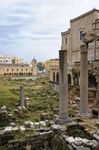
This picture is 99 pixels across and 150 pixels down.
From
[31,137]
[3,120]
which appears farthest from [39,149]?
[3,120]

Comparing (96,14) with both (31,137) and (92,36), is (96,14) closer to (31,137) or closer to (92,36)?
(92,36)

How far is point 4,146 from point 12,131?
45.6 inches

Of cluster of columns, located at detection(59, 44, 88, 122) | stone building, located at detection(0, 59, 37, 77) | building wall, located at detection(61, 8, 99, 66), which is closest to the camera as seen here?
cluster of columns, located at detection(59, 44, 88, 122)

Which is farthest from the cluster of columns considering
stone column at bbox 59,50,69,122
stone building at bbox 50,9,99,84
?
stone building at bbox 50,9,99,84

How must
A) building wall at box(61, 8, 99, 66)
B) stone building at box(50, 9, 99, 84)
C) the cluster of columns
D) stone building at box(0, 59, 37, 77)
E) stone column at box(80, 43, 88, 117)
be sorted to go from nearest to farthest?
the cluster of columns, stone column at box(80, 43, 88, 117), stone building at box(50, 9, 99, 84), building wall at box(61, 8, 99, 66), stone building at box(0, 59, 37, 77)

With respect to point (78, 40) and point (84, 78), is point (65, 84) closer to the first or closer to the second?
point (84, 78)

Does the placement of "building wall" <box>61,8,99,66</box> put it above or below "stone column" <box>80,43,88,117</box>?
above

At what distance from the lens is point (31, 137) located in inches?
477

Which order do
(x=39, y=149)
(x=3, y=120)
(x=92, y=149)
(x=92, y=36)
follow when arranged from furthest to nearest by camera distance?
(x=3, y=120)
(x=92, y=36)
(x=39, y=149)
(x=92, y=149)

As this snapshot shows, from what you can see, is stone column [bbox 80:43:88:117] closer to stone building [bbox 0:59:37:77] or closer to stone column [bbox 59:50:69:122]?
stone column [bbox 59:50:69:122]

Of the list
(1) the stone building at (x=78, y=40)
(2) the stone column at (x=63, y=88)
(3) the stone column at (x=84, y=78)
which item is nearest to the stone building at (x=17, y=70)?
(1) the stone building at (x=78, y=40)

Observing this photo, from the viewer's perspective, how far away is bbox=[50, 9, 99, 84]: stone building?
115 feet

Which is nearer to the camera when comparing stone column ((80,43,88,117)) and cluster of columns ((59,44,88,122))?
cluster of columns ((59,44,88,122))

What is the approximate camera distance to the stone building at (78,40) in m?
35.2
